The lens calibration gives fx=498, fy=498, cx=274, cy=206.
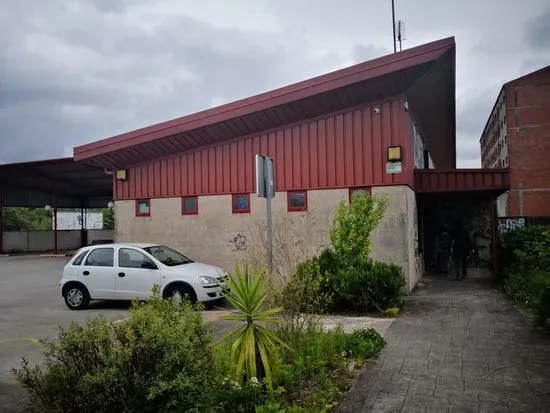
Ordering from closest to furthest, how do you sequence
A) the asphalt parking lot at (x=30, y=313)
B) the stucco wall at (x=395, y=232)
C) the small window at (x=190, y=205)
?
the asphalt parking lot at (x=30, y=313) < the stucco wall at (x=395, y=232) < the small window at (x=190, y=205)

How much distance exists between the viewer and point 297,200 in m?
13.5

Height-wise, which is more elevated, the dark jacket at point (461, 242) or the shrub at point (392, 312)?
the dark jacket at point (461, 242)

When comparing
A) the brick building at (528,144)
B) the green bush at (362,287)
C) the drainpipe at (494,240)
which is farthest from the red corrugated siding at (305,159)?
the brick building at (528,144)

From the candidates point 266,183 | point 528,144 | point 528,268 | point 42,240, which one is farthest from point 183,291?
point 528,144

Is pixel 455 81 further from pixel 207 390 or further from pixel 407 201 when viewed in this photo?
pixel 207 390

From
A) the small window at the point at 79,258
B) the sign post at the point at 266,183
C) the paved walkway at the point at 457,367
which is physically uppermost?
the sign post at the point at 266,183

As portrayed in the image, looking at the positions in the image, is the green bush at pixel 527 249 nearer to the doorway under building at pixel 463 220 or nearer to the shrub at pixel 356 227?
the shrub at pixel 356 227

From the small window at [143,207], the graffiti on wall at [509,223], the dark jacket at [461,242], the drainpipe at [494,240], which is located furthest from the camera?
the graffiti on wall at [509,223]

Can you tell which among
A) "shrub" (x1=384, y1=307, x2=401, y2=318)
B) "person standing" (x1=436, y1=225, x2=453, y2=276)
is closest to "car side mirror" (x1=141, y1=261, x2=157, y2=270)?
"shrub" (x1=384, y1=307, x2=401, y2=318)

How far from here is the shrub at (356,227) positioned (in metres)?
9.99

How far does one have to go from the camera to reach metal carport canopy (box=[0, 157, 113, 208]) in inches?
1056

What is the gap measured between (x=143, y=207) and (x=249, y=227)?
156 inches

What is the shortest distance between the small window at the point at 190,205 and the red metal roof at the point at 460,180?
257 inches

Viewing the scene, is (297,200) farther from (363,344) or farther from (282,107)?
(363,344)
